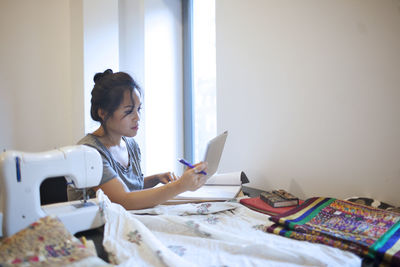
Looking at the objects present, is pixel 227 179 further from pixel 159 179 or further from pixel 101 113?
pixel 101 113

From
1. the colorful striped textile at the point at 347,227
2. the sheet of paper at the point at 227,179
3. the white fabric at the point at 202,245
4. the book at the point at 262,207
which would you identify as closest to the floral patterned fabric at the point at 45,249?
the white fabric at the point at 202,245

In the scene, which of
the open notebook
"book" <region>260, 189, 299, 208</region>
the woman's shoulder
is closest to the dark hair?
the woman's shoulder

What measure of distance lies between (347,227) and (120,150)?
1050mm

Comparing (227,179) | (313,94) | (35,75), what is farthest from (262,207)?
(35,75)

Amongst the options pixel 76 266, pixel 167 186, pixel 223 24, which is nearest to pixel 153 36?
pixel 223 24

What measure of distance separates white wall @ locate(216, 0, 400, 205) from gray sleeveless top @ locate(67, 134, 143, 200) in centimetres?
56

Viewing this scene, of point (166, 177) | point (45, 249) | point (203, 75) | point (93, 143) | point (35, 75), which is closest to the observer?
point (45, 249)

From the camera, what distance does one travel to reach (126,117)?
1.28 meters

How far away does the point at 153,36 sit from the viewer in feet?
7.34

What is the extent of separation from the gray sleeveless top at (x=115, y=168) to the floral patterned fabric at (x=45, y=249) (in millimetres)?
461

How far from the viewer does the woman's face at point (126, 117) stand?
1267 millimetres

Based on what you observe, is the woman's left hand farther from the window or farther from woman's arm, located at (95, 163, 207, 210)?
the window

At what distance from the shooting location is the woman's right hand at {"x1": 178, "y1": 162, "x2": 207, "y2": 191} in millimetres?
1064

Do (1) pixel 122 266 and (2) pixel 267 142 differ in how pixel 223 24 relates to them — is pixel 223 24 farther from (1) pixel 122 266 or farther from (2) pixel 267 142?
(1) pixel 122 266
